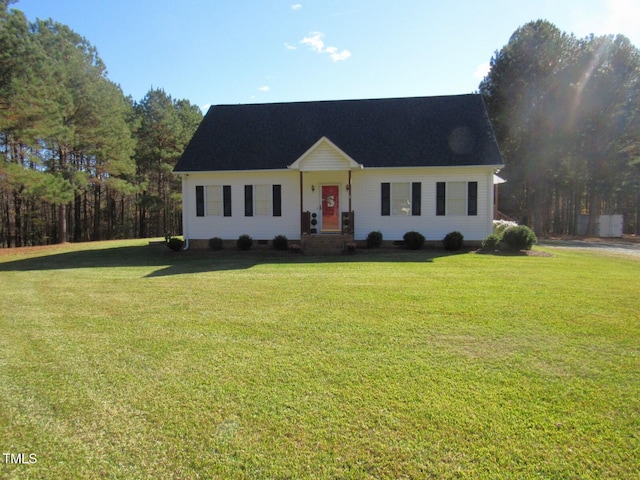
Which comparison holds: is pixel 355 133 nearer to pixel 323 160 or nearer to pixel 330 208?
pixel 323 160

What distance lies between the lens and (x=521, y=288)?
25.4 feet

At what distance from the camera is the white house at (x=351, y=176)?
50.2 feet

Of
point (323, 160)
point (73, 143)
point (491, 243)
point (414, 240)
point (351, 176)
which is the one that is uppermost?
point (73, 143)

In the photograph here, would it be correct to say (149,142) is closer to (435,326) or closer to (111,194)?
(111,194)

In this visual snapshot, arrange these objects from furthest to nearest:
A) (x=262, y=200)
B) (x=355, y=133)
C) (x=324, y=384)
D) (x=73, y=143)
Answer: (x=73, y=143), (x=355, y=133), (x=262, y=200), (x=324, y=384)

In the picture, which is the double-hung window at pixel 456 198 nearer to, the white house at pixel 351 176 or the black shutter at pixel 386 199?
the white house at pixel 351 176

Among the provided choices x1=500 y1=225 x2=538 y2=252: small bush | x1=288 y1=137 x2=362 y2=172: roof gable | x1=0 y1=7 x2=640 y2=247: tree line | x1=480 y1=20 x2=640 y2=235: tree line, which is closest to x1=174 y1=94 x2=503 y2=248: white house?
x1=288 y1=137 x2=362 y2=172: roof gable

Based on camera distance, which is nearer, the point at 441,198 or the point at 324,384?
the point at 324,384

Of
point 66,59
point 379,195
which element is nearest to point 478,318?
point 379,195

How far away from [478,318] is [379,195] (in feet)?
34.4

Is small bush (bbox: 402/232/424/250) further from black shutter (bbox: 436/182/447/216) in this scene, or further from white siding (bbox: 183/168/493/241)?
black shutter (bbox: 436/182/447/216)

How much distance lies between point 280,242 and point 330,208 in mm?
2586

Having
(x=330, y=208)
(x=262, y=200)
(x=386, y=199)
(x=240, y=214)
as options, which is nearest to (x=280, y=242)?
(x=262, y=200)

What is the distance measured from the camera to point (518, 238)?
13.6 m
